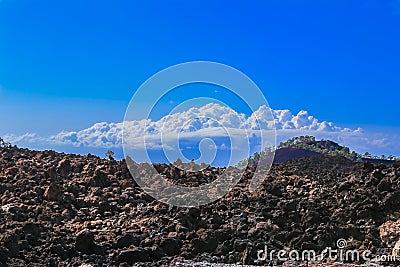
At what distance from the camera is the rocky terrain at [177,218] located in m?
16.0

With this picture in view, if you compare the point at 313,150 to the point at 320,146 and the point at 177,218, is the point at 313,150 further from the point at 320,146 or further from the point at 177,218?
the point at 177,218

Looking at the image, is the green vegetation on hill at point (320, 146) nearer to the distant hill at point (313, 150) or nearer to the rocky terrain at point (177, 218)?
the distant hill at point (313, 150)

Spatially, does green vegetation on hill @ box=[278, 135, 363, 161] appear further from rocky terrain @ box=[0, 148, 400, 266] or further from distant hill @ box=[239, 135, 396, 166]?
rocky terrain @ box=[0, 148, 400, 266]

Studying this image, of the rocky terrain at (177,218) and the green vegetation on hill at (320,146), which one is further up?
the green vegetation on hill at (320,146)

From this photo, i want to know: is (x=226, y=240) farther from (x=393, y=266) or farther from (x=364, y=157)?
(x=364, y=157)

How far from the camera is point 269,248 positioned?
15562mm

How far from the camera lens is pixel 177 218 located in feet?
60.3

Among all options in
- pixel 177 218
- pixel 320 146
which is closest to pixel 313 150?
pixel 320 146

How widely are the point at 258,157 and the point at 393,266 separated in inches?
597

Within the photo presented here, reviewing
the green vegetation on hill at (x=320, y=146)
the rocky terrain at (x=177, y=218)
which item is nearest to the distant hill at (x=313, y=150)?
the green vegetation on hill at (x=320, y=146)

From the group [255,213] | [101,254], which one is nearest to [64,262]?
[101,254]

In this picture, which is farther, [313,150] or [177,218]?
[313,150]

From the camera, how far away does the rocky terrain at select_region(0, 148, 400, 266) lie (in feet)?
52.4

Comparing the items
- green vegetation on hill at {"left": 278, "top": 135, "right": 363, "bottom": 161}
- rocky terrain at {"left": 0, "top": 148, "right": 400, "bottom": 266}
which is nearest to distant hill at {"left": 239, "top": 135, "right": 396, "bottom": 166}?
green vegetation on hill at {"left": 278, "top": 135, "right": 363, "bottom": 161}
